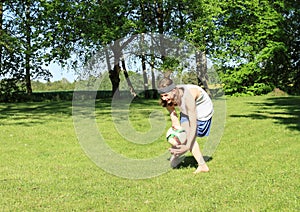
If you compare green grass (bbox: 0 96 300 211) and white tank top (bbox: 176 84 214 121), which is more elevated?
white tank top (bbox: 176 84 214 121)

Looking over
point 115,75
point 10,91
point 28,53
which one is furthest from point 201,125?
point 10,91

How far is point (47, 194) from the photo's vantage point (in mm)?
5621

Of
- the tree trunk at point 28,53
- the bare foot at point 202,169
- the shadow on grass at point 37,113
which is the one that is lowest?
the bare foot at point 202,169

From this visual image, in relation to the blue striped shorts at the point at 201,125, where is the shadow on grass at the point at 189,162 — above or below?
below

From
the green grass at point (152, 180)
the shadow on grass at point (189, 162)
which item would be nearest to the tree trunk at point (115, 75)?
the green grass at point (152, 180)

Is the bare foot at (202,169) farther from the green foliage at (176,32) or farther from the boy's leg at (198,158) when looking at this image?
the green foliage at (176,32)

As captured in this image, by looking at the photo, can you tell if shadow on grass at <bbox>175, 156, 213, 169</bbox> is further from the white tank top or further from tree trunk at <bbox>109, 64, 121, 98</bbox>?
tree trunk at <bbox>109, 64, 121, 98</bbox>

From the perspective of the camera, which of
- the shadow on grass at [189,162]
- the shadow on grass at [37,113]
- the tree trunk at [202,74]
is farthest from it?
the tree trunk at [202,74]

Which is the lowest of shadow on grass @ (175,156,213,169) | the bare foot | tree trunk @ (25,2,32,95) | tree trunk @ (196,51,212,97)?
shadow on grass @ (175,156,213,169)

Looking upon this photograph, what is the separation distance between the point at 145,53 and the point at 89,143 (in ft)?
55.5

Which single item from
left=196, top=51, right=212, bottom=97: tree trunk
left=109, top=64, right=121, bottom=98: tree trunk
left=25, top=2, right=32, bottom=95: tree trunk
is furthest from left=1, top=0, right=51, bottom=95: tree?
left=196, top=51, right=212, bottom=97: tree trunk

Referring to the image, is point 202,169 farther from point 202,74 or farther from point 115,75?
point 115,75

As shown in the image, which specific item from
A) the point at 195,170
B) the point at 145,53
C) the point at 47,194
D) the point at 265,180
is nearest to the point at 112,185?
the point at 47,194

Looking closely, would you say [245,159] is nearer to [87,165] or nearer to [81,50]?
[87,165]
